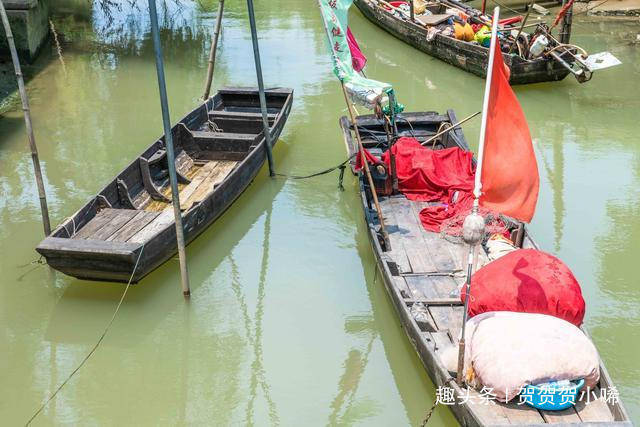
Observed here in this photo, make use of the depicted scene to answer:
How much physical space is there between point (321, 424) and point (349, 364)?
0.87 metres

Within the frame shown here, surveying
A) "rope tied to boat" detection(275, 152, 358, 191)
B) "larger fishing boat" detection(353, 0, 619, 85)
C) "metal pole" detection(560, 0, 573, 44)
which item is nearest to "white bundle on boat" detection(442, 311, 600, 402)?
"rope tied to boat" detection(275, 152, 358, 191)

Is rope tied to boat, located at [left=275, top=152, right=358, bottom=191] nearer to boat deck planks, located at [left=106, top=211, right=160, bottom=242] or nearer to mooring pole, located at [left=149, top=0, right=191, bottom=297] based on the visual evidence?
boat deck planks, located at [left=106, top=211, right=160, bottom=242]

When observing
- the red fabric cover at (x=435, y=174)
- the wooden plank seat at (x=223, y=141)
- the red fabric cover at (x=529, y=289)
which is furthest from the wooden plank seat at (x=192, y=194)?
the red fabric cover at (x=529, y=289)

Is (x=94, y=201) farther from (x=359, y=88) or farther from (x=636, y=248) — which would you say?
(x=636, y=248)

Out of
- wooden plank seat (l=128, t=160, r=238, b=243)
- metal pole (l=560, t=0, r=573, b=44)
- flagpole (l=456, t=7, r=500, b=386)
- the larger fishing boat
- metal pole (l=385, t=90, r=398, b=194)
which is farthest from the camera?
metal pole (l=560, t=0, r=573, b=44)

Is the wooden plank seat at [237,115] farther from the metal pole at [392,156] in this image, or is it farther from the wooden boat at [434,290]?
the metal pole at [392,156]

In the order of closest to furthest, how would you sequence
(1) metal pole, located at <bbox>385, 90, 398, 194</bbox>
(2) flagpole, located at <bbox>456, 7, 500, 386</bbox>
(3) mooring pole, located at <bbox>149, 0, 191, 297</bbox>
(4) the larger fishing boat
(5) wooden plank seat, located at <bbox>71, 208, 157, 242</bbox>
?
(2) flagpole, located at <bbox>456, 7, 500, 386</bbox> < (3) mooring pole, located at <bbox>149, 0, 191, 297</bbox> < (5) wooden plank seat, located at <bbox>71, 208, 157, 242</bbox> < (1) metal pole, located at <bbox>385, 90, 398, 194</bbox> < (4) the larger fishing boat

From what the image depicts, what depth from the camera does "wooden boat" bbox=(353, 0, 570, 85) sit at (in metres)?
13.9

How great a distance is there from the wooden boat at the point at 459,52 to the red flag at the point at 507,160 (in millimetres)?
8720

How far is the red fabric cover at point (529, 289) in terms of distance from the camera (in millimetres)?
5895

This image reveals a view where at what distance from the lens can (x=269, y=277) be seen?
8656 millimetres

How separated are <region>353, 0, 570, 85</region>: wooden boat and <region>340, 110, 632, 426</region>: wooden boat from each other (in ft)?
13.4

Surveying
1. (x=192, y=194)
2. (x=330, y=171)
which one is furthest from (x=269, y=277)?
(x=330, y=171)

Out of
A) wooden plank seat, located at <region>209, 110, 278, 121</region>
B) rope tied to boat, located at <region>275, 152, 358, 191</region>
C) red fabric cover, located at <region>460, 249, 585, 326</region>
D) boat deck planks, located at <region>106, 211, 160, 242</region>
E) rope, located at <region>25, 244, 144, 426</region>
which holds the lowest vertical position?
rope, located at <region>25, 244, 144, 426</region>
